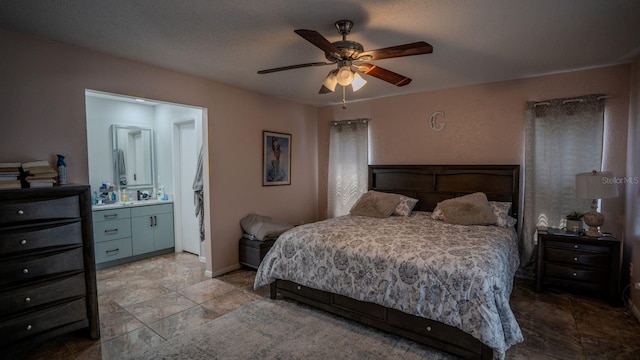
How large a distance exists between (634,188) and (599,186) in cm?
26

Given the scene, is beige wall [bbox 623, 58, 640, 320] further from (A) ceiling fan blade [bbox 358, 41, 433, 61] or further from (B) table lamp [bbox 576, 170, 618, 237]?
(A) ceiling fan blade [bbox 358, 41, 433, 61]

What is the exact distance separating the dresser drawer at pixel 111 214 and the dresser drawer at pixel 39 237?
2015mm

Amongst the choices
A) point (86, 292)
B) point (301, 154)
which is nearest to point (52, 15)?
point (86, 292)

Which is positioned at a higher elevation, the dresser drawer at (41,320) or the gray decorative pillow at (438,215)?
the gray decorative pillow at (438,215)

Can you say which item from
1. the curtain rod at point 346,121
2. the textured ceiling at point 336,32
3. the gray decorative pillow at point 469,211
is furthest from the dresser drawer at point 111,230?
the gray decorative pillow at point 469,211

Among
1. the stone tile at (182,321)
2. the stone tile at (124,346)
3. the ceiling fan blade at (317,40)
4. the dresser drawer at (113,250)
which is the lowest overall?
the stone tile at (124,346)

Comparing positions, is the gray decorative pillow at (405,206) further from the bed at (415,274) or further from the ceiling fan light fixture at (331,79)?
the ceiling fan light fixture at (331,79)

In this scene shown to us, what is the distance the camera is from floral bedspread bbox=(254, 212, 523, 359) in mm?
2080

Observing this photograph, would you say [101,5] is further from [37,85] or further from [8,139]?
[8,139]

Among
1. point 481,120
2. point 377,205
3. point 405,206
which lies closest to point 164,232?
point 377,205

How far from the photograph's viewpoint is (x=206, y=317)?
2.88 m

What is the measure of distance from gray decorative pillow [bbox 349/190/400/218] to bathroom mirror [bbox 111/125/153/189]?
343cm

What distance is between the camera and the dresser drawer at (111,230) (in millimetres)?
4113

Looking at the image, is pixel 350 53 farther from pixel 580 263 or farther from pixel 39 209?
pixel 580 263
